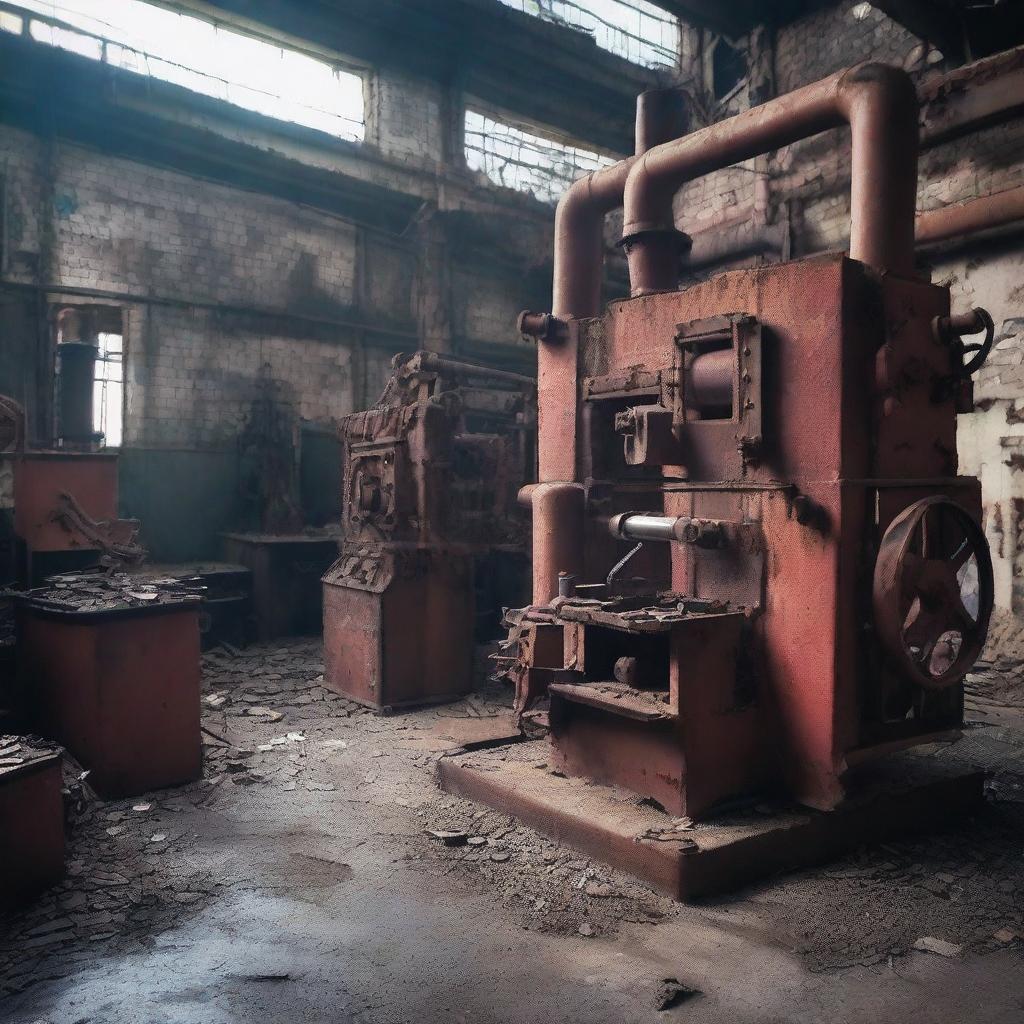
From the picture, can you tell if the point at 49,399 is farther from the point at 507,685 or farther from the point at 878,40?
the point at 878,40

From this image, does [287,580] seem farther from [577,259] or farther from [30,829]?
[30,829]

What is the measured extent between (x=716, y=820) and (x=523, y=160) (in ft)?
37.5

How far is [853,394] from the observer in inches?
143

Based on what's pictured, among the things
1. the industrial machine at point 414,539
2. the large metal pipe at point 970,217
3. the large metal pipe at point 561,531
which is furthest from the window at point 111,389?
the large metal pipe at point 970,217

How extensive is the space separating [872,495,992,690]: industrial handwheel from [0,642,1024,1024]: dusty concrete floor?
2.72ft

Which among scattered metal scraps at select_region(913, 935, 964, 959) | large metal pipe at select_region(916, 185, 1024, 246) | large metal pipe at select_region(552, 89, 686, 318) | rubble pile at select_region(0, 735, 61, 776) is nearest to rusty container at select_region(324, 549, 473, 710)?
large metal pipe at select_region(552, 89, 686, 318)

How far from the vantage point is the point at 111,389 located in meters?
10.0

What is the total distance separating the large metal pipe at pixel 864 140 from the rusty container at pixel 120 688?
3.83 m

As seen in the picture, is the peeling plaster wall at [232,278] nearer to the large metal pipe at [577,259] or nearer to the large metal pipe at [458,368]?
the large metal pipe at [458,368]

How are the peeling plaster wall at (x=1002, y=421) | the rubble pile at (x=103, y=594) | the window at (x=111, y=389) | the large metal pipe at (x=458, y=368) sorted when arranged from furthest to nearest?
the window at (x=111, y=389), the peeling plaster wall at (x=1002, y=421), the large metal pipe at (x=458, y=368), the rubble pile at (x=103, y=594)

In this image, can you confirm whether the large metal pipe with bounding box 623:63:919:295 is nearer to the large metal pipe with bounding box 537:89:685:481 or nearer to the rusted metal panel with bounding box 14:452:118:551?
the large metal pipe with bounding box 537:89:685:481

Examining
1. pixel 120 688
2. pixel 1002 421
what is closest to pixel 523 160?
pixel 1002 421

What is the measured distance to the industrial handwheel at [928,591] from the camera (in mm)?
3504

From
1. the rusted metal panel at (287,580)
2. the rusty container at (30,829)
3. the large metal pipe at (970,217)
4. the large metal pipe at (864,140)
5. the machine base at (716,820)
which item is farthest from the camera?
the rusted metal panel at (287,580)
